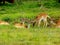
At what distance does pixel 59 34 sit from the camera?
658 inches

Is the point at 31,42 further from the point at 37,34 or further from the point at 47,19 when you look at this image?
the point at 47,19

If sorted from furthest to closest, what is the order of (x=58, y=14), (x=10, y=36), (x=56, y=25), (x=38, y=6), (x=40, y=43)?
(x=38, y=6) → (x=58, y=14) → (x=56, y=25) → (x=10, y=36) → (x=40, y=43)

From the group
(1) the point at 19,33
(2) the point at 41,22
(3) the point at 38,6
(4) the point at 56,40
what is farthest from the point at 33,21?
(3) the point at 38,6

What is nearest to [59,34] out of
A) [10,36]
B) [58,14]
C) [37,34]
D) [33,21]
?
[37,34]

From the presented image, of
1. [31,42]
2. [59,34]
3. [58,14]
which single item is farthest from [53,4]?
[31,42]

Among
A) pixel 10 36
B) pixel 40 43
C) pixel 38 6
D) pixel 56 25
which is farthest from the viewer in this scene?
pixel 38 6

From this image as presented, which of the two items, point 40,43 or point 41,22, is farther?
point 41,22

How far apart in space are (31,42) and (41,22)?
7.29 metres

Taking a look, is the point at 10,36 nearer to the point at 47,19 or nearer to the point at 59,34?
the point at 59,34

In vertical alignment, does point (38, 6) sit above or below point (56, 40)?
below

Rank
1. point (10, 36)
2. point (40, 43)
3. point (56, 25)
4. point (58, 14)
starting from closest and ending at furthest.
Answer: point (40, 43) → point (10, 36) → point (56, 25) → point (58, 14)

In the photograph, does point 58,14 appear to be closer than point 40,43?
No

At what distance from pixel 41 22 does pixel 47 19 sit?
0.46m

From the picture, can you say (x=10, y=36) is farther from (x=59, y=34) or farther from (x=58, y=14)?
(x=58, y=14)
